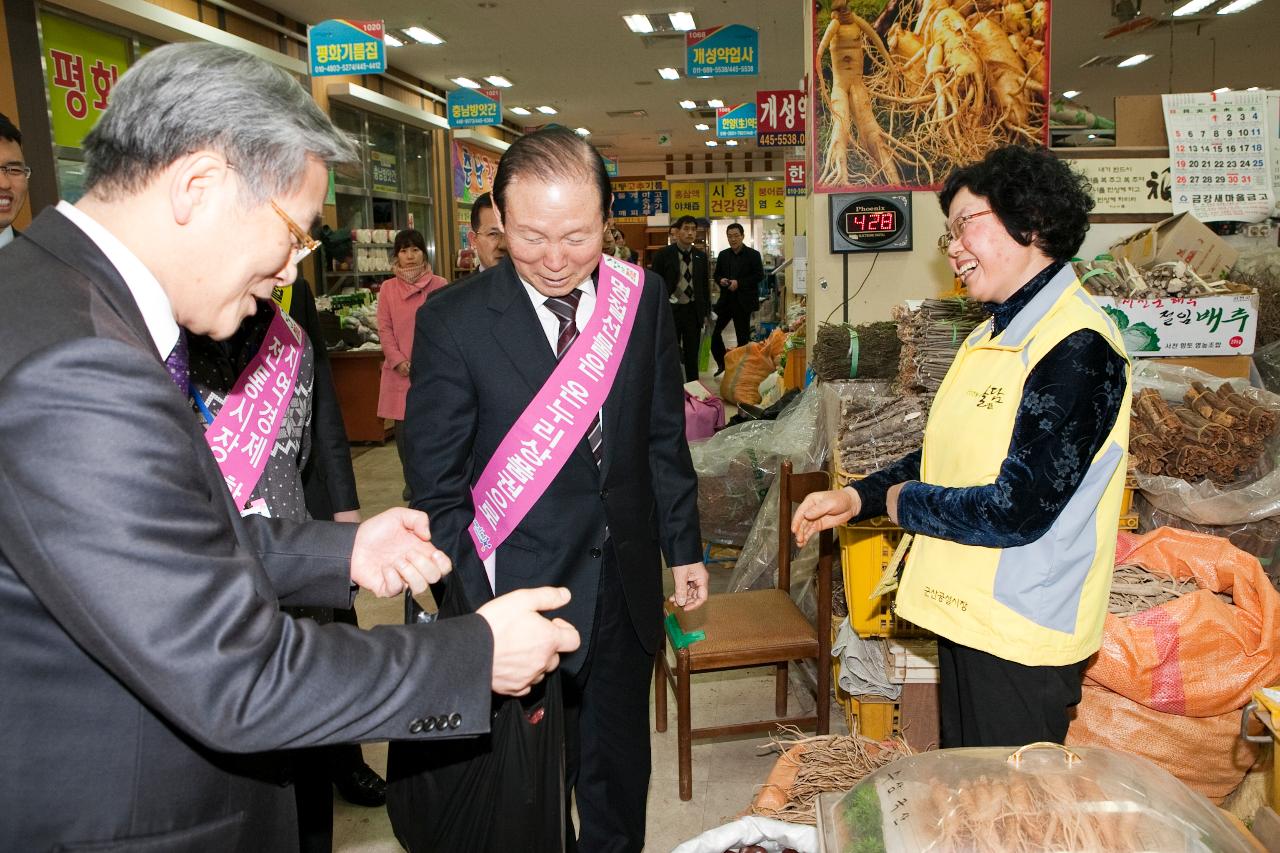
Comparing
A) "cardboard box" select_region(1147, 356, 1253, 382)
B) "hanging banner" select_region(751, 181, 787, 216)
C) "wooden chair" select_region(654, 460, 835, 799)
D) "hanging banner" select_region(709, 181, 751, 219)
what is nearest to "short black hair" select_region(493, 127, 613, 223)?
"wooden chair" select_region(654, 460, 835, 799)

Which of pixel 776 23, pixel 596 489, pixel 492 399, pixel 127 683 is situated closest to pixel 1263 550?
pixel 596 489

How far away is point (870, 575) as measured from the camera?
2.65 m

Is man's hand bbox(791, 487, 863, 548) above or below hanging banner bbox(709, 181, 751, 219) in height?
below

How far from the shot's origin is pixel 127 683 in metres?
0.84

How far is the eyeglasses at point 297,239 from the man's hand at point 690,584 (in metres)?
1.22

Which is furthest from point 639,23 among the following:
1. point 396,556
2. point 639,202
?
point 639,202

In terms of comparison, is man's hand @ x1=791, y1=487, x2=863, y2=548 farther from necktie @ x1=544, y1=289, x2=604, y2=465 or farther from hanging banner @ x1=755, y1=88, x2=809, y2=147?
hanging banner @ x1=755, y1=88, x2=809, y2=147

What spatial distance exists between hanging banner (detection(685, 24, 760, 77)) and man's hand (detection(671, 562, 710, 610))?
7.88 meters

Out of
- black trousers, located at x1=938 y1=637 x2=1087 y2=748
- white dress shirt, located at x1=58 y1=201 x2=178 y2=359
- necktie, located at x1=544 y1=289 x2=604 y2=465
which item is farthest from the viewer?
necktie, located at x1=544 y1=289 x2=604 y2=465

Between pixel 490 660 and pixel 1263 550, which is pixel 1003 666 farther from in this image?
pixel 1263 550

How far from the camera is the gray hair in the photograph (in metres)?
0.91

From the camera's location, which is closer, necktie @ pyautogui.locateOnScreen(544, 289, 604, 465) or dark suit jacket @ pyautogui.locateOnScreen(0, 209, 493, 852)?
dark suit jacket @ pyautogui.locateOnScreen(0, 209, 493, 852)

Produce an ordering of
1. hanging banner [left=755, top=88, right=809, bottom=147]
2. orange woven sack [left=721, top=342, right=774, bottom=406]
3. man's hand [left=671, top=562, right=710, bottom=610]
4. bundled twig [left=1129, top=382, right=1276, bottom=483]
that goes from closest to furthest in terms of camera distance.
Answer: man's hand [left=671, top=562, right=710, bottom=610], bundled twig [left=1129, top=382, right=1276, bottom=483], orange woven sack [left=721, top=342, right=774, bottom=406], hanging banner [left=755, top=88, right=809, bottom=147]

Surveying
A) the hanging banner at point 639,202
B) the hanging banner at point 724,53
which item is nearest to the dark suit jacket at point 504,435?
the hanging banner at point 724,53
